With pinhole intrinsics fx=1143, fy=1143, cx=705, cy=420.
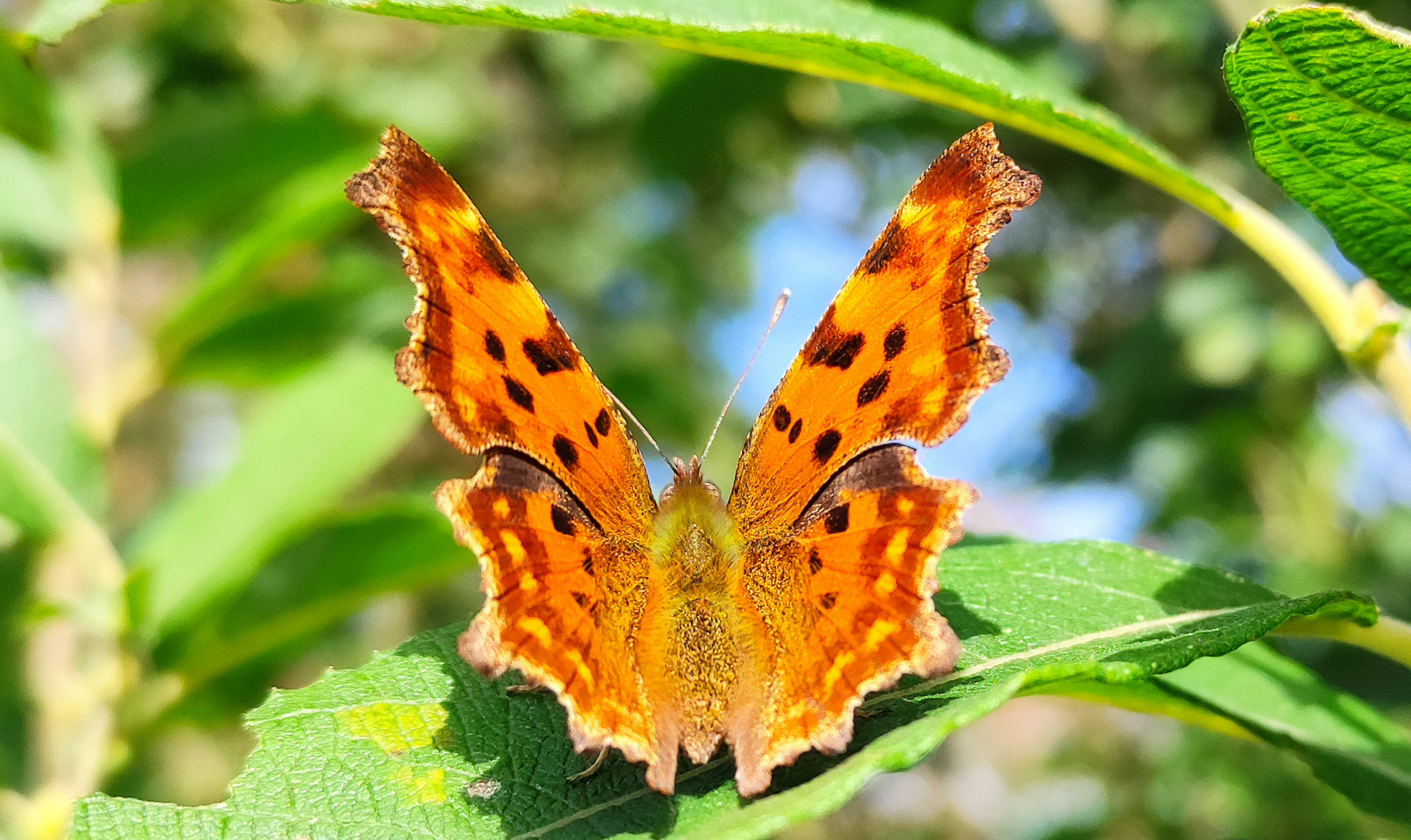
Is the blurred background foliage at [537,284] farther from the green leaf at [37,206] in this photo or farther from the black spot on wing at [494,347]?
the black spot on wing at [494,347]

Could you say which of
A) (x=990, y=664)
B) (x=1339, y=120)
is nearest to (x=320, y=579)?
(x=990, y=664)

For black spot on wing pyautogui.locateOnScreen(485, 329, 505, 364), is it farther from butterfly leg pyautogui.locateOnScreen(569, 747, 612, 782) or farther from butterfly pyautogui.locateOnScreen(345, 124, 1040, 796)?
butterfly leg pyautogui.locateOnScreen(569, 747, 612, 782)

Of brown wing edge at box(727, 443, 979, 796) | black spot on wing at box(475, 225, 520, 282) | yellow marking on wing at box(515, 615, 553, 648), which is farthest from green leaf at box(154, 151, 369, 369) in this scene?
brown wing edge at box(727, 443, 979, 796)

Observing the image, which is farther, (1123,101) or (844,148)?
(844,148)

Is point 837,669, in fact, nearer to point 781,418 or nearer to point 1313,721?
point 781,418

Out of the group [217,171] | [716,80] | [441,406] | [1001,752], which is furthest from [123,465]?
[1001,752]

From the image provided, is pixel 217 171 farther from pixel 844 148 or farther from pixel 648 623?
pixel 844 148
